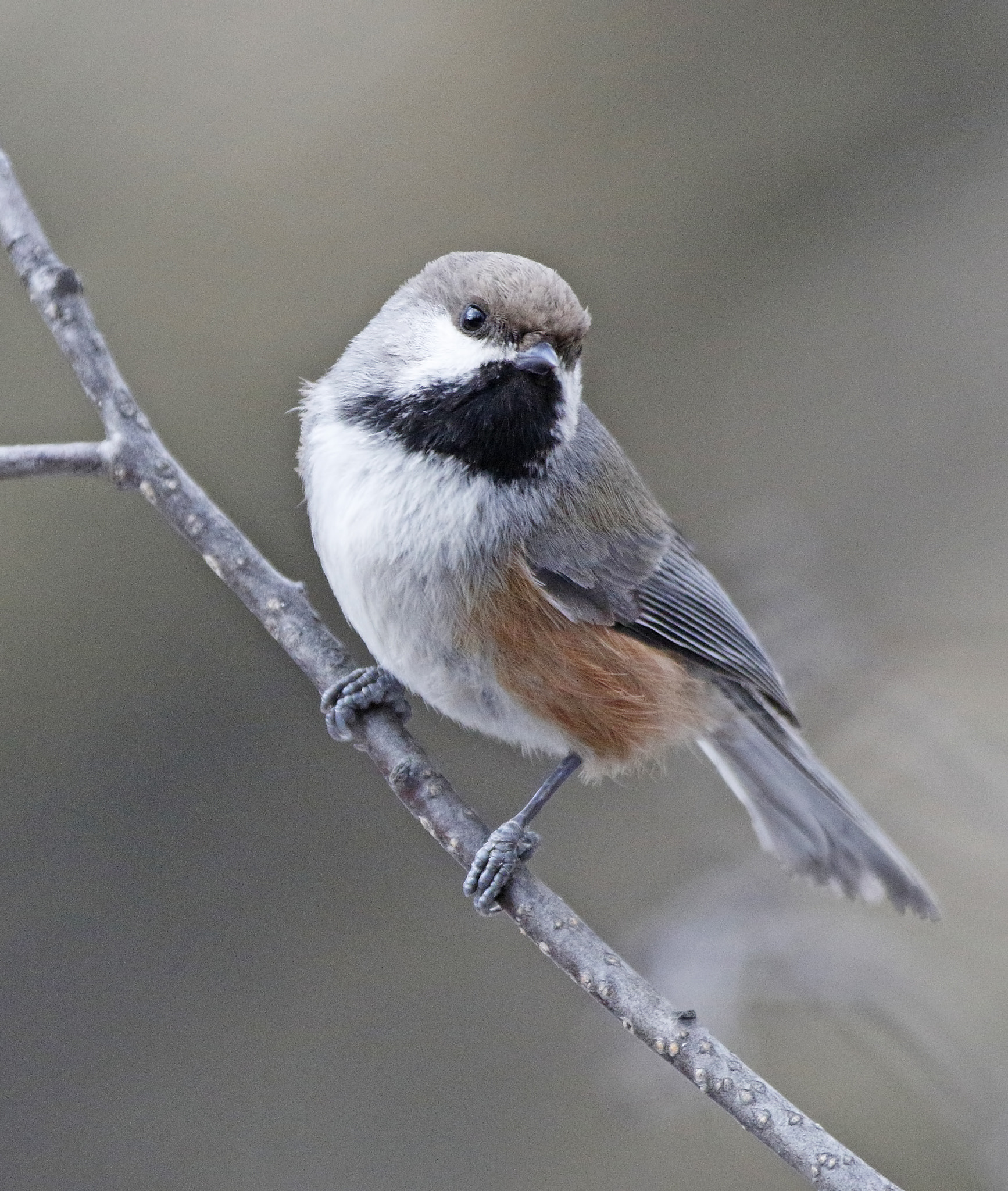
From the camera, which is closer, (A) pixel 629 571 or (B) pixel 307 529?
(A) pixel 629 571

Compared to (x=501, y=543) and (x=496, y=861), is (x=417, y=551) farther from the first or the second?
(x=496, y=861)

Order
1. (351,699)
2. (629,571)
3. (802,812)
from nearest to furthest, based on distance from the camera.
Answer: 1. (351,699)
2. (629,571)
3. (802,812)

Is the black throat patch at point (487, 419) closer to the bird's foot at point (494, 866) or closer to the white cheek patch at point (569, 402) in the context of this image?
the white cheek patch at point (569, 402)

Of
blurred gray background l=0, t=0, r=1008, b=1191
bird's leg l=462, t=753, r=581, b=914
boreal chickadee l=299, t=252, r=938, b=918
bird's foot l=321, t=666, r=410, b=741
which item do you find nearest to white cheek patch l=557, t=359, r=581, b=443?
boreal chickadee l=299, t=252, r=938, b=918

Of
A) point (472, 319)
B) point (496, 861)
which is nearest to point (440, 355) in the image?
point (472, 319)

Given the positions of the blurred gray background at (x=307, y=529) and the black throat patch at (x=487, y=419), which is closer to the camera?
the black throat patch at (x=487, y=419)

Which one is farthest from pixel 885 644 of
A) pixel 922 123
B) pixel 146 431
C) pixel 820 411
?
pixel 922 123

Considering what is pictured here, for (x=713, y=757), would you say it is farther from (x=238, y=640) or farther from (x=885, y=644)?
(x=238, y=640)

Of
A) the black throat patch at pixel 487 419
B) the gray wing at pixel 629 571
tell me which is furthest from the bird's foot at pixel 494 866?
the black throat patch at pixel 487 419
